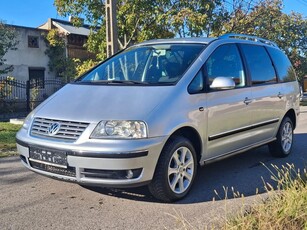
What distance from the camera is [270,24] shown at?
22.2 metres

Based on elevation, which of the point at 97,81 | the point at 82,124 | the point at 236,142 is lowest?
the point at 236,142

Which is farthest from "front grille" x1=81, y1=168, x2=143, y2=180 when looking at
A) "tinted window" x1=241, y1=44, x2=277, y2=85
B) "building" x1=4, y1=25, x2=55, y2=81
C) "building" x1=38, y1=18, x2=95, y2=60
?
"building" x1=38, y1=18, x2=95, y2=60

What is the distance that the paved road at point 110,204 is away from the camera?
3736 millimetres

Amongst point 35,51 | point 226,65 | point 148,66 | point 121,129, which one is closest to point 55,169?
point 121,129

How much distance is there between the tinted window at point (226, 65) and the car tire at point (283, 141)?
5.14 feet

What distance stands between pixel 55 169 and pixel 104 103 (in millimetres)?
840

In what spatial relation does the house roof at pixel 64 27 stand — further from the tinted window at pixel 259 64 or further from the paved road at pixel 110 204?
the paved road at pixel 110 204

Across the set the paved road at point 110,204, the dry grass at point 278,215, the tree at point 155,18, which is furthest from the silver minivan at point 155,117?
the tree at point 155,18

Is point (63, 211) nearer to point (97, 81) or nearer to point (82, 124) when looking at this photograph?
point (82, 124)

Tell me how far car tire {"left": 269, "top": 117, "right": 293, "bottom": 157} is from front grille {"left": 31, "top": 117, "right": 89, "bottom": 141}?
3749mm

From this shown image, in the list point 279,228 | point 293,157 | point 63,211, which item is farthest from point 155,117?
point 293,157

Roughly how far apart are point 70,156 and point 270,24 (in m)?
20.5

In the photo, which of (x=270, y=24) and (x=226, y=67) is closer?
(x=226, y=67)

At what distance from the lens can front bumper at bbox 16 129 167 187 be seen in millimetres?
3801
